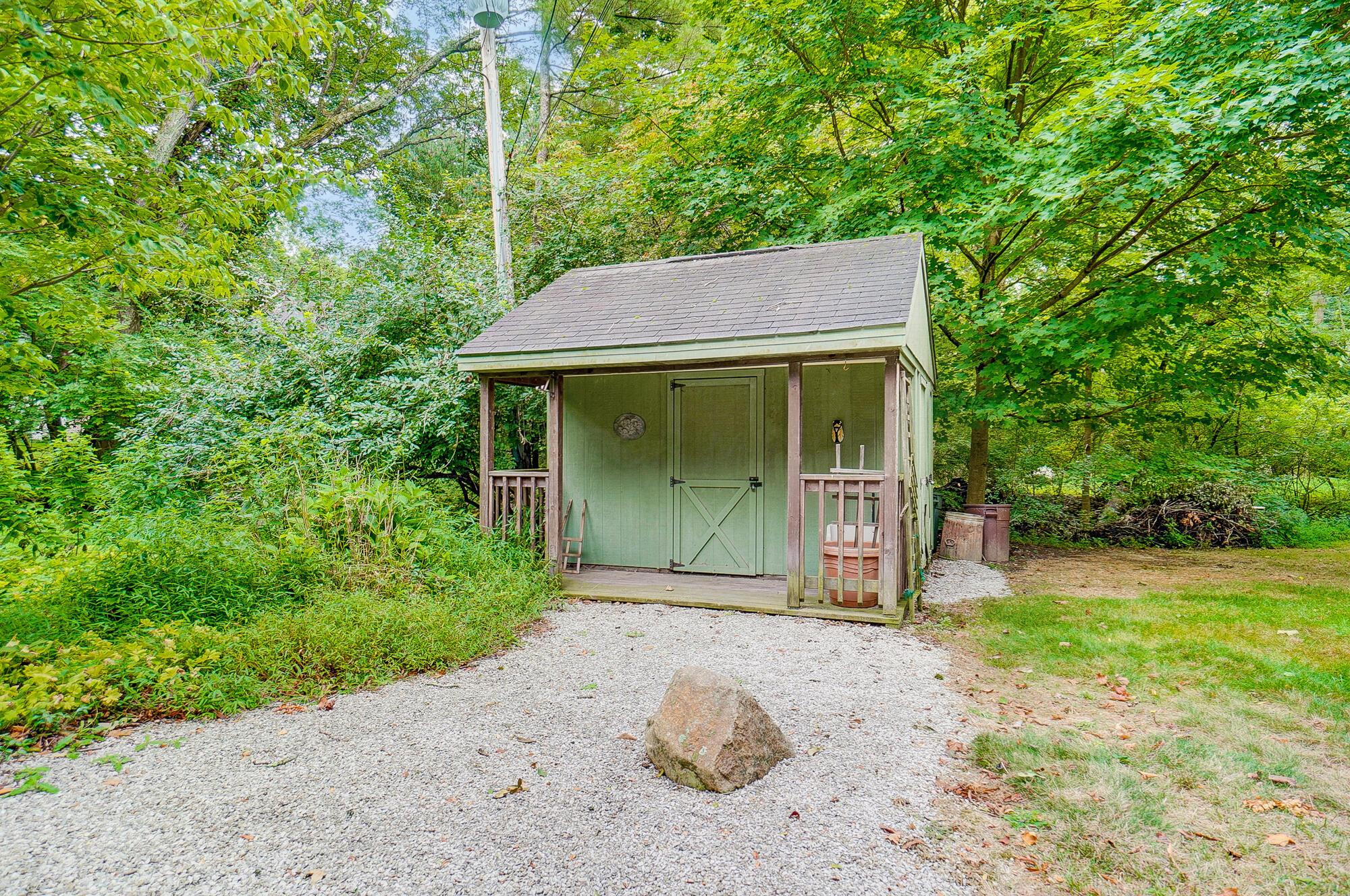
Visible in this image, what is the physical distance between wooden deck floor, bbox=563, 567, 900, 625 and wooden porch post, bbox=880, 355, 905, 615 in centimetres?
21

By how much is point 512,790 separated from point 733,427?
186 inches

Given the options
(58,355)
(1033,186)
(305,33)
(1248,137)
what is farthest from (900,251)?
(58,355)

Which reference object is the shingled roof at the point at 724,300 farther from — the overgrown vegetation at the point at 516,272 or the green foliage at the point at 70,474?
the green foliage at the point at 70,474

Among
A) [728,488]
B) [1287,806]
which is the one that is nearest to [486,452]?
[728,488]

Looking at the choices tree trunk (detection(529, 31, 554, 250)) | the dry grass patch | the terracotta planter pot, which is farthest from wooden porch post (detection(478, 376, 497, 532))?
tree trunk (detection(529, 31, 554, 250))

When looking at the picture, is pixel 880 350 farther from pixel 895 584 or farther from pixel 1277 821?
pixel 1277 821

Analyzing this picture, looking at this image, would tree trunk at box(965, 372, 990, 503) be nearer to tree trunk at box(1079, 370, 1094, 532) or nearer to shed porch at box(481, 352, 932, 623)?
tree trunk at box(1079, 370, 1094, 532)

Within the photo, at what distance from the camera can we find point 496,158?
9000 mm

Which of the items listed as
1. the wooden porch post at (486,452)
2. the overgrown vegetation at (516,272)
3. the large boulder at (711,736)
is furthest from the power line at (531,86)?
the large boulder at (711,736)

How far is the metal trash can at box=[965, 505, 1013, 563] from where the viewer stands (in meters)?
8.61

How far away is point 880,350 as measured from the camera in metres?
5.02

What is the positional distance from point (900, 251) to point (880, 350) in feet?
5.76

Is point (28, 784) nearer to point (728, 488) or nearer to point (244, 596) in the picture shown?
point (244, 596)

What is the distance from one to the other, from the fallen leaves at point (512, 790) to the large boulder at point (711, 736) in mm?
536
